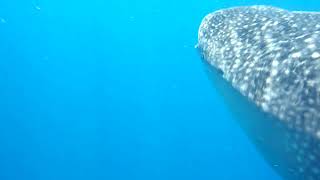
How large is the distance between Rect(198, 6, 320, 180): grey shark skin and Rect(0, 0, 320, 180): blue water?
22092 mm

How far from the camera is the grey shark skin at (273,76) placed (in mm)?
4023

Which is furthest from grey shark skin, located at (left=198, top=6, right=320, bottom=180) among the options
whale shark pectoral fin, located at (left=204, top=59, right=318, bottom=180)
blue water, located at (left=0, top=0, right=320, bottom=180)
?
blue water, located at (left=0, top=0, right=320, bottom=180)

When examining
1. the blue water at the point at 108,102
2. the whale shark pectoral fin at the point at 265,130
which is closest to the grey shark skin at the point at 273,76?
the whale shark pectoral fin at the point at 265,130

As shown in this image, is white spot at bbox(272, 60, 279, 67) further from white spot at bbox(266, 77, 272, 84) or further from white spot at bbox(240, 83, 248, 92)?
white spot at bbox(240, 83, 248, 92)

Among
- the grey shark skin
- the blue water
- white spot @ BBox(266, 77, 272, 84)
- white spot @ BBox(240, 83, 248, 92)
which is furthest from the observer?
the blue water

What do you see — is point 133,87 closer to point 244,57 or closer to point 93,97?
point 93,97

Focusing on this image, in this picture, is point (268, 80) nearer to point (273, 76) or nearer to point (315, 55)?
point (273, 76)

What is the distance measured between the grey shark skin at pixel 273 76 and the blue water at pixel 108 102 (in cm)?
2209

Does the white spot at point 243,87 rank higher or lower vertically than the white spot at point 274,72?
higher

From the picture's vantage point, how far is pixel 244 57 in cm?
490

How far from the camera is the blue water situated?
28.5 metres

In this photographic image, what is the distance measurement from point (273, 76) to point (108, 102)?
2917 cm

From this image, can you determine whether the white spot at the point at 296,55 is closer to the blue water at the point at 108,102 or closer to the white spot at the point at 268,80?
the white spot at the point at 268,80

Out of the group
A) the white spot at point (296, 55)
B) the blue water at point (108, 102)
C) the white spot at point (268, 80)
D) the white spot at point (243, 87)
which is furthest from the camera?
the blue water at point (108, 102)
